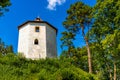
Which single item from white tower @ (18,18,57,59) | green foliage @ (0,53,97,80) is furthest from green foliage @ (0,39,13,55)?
green foliage @ (0,53,97,80)

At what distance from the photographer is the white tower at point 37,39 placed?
3422 centimetres

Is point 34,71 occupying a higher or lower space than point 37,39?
lower

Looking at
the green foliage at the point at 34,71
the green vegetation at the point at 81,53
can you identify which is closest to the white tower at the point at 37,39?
the green vegetation at the point at 81,53

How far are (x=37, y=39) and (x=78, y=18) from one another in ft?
22.3

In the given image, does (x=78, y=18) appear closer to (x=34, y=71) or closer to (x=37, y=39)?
(x=37, y=39)

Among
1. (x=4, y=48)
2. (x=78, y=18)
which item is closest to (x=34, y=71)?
(x=78, y=18)

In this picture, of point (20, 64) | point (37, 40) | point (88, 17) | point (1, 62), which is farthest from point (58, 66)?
point (37, 40)

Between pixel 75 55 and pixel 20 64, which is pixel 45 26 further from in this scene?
pixel 20 64

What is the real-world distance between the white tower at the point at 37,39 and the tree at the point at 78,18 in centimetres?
417

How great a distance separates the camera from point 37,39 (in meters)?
35.5

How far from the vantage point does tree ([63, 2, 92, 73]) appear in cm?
3171

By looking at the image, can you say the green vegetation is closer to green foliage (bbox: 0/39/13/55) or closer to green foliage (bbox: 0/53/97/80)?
green foliage (bbox: 0/53/97/80)

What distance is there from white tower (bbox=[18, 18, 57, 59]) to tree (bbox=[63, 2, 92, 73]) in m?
4.17

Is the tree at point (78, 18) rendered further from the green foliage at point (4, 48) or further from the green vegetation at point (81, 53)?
the green foliage at point (4, 48)
